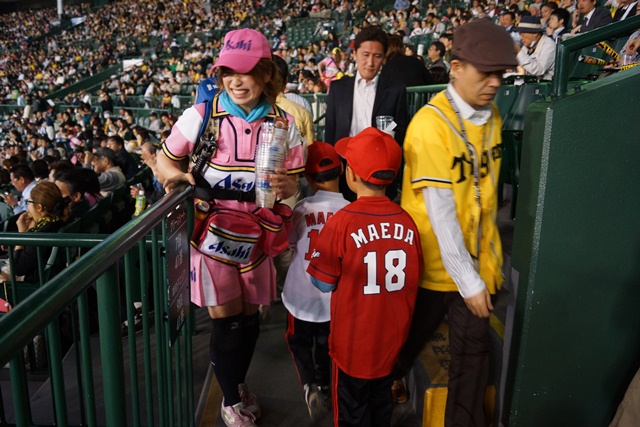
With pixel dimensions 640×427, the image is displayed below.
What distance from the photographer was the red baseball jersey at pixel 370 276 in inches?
83.7

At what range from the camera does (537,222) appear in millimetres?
2031

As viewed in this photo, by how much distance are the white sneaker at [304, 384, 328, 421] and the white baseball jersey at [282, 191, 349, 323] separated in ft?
1.23

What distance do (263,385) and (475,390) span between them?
1.32 metres

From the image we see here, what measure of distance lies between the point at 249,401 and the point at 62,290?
1838 millimetres

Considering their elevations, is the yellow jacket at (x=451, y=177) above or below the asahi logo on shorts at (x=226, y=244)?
above

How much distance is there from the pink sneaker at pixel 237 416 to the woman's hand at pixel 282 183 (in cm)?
111

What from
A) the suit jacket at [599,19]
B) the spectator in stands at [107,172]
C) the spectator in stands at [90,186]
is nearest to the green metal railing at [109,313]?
the spectator in stands at [90,186]

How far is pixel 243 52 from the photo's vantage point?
210 centimetres

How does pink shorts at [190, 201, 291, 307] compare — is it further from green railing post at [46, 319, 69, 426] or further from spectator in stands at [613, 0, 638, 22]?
spectator in stands at [613, 0, 638, 22]

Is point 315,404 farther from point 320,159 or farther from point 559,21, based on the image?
point 559,21

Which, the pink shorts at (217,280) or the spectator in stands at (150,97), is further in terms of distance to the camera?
the spectator in stands at (150,97)

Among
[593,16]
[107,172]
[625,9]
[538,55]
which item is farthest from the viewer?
[107,172]

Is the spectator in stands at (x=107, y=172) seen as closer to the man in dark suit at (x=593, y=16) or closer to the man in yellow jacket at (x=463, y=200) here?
the man in yellow jacket at (x=463, y=200)

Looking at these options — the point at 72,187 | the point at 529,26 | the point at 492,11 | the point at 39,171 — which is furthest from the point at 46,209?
the point at 492,11
